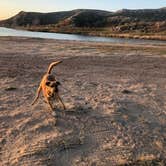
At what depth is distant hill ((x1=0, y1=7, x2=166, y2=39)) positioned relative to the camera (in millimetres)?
108250

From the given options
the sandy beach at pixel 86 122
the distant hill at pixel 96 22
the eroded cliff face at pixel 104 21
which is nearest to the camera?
the sandy beach at pixel 86 122

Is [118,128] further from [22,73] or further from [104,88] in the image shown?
[22,73]

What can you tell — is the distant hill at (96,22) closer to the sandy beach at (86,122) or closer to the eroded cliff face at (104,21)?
the eroded cliff face at (104,21)

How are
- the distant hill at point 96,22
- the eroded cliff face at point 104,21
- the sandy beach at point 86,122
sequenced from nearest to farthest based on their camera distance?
1. the sandy beach at point 86,122
2. the distant hill at point 96,22
3. the eroded cliff face at point 104,21

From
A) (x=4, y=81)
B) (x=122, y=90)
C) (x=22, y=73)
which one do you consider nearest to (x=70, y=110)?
(x=122, y=90)

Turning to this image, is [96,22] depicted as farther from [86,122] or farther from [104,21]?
[86,122]

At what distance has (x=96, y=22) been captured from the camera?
149 meters

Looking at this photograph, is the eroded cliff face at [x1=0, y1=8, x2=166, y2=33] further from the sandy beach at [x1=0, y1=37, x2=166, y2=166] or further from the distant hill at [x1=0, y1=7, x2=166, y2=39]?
the sandy beach at [x1=0, y1=37, x2=166, y2=166]

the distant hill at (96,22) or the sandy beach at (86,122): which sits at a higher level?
the sandy beach at (86,122)

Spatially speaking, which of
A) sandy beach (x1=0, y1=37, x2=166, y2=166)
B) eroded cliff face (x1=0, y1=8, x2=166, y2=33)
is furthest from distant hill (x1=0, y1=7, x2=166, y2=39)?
sandy beach (x1=0, y1=37, x2=166, y2=166)

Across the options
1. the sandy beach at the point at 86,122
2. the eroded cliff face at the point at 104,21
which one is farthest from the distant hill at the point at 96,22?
the sandy beach at the point at 86,122

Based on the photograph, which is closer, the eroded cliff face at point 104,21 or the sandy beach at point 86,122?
the sandy beach at point 86,122

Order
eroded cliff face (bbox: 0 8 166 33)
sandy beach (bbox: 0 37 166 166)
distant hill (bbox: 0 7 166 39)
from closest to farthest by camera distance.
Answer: sandy beach (bbox: 0 37 166 166)
distant hill (bbox: 0 7 166 39)
eroded cliff face (bbox: 0 8 166 33)

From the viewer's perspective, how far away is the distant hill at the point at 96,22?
10825 centimetres
